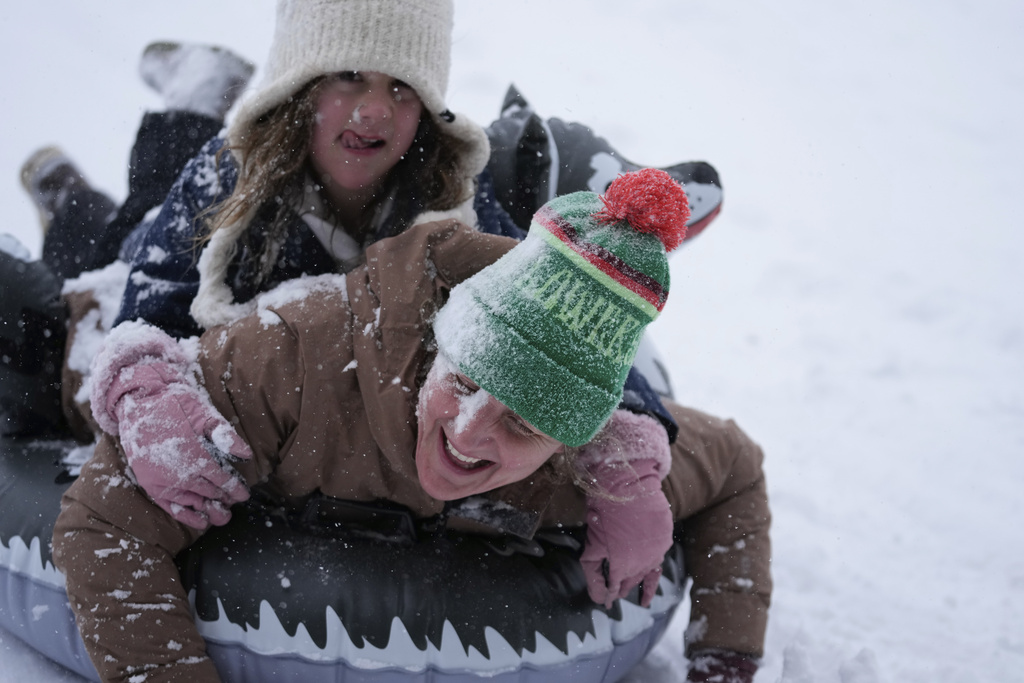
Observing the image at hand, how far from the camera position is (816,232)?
4.40m

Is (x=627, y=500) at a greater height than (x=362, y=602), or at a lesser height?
greater

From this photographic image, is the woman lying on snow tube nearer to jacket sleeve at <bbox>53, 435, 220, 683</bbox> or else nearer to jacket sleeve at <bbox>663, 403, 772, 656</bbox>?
jacket sleeve at <bbox>53, 435, 220, 683</bbox>

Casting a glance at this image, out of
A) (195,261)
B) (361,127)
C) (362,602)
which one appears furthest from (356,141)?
(362,602)

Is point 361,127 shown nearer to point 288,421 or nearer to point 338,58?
point 338,58

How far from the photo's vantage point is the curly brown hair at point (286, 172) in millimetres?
1778

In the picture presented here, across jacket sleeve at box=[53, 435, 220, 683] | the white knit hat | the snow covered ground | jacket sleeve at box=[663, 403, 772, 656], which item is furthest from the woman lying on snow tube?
the snow covered ground

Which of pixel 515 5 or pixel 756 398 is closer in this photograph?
pixel 756 398

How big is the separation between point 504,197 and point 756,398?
1.47m

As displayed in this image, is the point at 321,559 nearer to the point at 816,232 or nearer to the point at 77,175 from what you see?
the point at 77,175

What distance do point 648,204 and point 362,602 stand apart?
2.83 feet

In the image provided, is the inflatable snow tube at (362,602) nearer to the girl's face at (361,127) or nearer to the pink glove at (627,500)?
the pink glove at (627,500)

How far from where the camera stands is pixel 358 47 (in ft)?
5.48

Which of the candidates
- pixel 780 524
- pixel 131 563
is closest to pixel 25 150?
pixel 131 563

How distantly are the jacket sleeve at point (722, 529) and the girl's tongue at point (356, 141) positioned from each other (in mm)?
823
